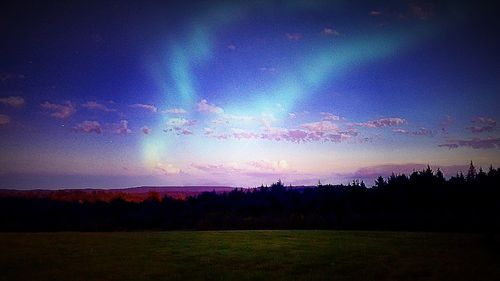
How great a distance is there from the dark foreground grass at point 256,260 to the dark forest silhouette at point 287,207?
120 ft

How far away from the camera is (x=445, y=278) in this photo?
18266 mm

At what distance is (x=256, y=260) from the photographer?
939 inches

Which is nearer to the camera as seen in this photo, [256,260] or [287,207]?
[256,260]

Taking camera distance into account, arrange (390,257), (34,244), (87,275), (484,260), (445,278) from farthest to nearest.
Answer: (34,244)
(390,257)
(484,260)
(87,275)
(445,278)

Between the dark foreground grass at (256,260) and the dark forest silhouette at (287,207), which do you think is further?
the dark forest silhouette at (287,207)

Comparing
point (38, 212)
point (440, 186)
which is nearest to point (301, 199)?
point (440, 186)

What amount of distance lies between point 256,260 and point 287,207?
8131 centimetres

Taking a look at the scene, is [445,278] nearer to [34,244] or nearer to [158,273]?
[158,273]

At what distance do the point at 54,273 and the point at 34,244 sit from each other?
1537cm

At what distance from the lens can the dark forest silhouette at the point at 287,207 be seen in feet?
265

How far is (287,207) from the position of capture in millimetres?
104125

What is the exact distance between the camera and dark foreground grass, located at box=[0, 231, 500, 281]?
19281 millimetres

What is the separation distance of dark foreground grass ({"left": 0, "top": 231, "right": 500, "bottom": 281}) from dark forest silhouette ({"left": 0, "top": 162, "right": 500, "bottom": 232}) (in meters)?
36.5

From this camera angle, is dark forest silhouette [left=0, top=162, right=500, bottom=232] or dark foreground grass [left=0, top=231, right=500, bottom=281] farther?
dark forest silhouette [left=0, top=162, right=500, bottom=232]
